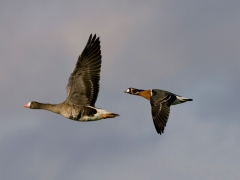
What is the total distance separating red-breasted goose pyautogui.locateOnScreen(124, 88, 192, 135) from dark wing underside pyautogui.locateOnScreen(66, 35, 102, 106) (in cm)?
480

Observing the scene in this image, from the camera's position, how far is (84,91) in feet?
75.2

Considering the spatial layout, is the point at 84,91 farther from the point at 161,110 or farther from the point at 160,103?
the point at 160,103

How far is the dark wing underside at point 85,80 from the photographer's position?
22703mm

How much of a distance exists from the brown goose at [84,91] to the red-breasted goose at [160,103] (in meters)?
4.58

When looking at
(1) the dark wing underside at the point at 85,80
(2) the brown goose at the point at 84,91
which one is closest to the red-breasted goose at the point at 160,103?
(2) the brown goose at the point at 84,91

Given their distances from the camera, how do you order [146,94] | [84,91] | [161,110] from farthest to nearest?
1. [146,94]
2. [161,110]
3. [84,91]

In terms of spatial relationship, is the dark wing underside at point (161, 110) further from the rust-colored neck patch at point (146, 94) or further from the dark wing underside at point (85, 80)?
the dark wing underside at point (85, 80)

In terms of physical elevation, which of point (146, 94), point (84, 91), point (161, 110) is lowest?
point (161, 110)

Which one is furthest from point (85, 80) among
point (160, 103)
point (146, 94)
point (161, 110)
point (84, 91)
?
point (146, 94)

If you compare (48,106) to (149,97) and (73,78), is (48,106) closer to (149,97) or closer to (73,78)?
(73,78)

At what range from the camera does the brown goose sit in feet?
74.4

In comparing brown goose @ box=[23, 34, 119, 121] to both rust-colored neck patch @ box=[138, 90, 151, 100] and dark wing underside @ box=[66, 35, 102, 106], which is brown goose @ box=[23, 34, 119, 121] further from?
rust-colored neck patch @ box=[138, 90, 151, 100]

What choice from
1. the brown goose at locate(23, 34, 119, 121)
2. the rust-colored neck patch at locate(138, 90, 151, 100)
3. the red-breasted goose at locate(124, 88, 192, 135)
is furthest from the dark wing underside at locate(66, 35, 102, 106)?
the rust-colored neck patch at locate(138, 90, 151, 100)

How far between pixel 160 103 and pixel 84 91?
6.44 meters
